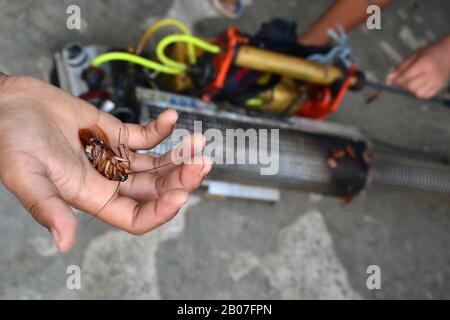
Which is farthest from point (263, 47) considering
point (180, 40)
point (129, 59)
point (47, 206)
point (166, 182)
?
point (47, 206)

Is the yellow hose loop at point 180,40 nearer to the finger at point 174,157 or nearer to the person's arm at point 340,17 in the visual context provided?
the finger at point 174,157

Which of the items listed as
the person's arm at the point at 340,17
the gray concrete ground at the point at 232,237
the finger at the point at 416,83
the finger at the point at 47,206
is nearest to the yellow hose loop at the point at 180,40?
the gray concrete ground at the point at 232,237

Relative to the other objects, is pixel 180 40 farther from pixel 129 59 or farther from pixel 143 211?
pixel 143 211

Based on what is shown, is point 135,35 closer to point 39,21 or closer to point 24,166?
point 39,21

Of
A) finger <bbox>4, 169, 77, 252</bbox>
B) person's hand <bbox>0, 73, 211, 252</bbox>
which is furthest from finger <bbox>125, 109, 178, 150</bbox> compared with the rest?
finger <bbox>4, 169, 77, 252</bbox>

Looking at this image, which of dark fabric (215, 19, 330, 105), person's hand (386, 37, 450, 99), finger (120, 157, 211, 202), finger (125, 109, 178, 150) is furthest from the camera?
person's hand (386, 37, 450, 99)

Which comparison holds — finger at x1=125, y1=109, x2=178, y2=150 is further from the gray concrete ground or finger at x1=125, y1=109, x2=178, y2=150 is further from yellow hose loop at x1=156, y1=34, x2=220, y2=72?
the gray concrete ground

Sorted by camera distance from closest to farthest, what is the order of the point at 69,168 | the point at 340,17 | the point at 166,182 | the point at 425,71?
1. the point at 69,168
2. the point at 166,182
3. the point at 425,71
4. the point at 340,17
